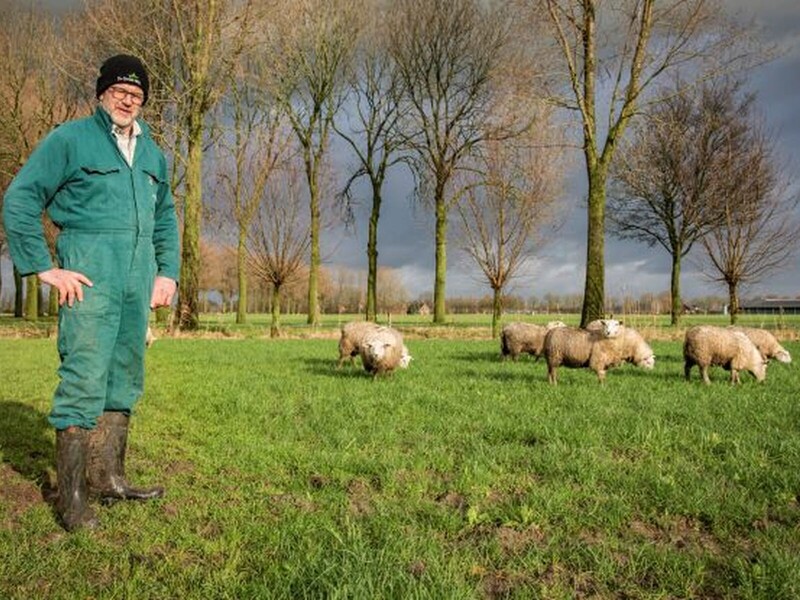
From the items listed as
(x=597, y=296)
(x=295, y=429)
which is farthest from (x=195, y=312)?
(x=295, y=429)

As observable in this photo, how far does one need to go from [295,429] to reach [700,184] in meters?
31.4

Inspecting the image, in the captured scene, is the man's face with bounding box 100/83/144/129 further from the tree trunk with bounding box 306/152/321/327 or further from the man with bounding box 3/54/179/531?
the tree trunk with bounding box 306/152/321/327

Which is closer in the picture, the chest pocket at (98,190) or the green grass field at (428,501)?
the green grass field at (428,501)

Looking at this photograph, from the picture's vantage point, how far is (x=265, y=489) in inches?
180

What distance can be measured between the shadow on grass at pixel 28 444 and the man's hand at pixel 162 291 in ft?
5.12

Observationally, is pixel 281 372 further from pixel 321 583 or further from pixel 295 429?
pixel 321 583

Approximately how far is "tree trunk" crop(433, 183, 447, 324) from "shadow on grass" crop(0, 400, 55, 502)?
85.9 feet

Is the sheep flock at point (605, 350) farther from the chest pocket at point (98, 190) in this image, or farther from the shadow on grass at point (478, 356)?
the chest pocket at point (98, 190)

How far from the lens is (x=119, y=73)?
409 centimetres

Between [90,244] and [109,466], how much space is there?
1552 millimetres

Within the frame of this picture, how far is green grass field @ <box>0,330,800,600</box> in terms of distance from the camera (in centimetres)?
306

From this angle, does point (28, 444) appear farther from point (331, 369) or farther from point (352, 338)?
point (352, 338)

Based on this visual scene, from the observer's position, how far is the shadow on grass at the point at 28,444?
4.88 m

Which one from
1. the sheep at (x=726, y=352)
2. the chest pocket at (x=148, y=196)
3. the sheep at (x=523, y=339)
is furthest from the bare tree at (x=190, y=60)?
the chest pocket at (x=148, y=196)
